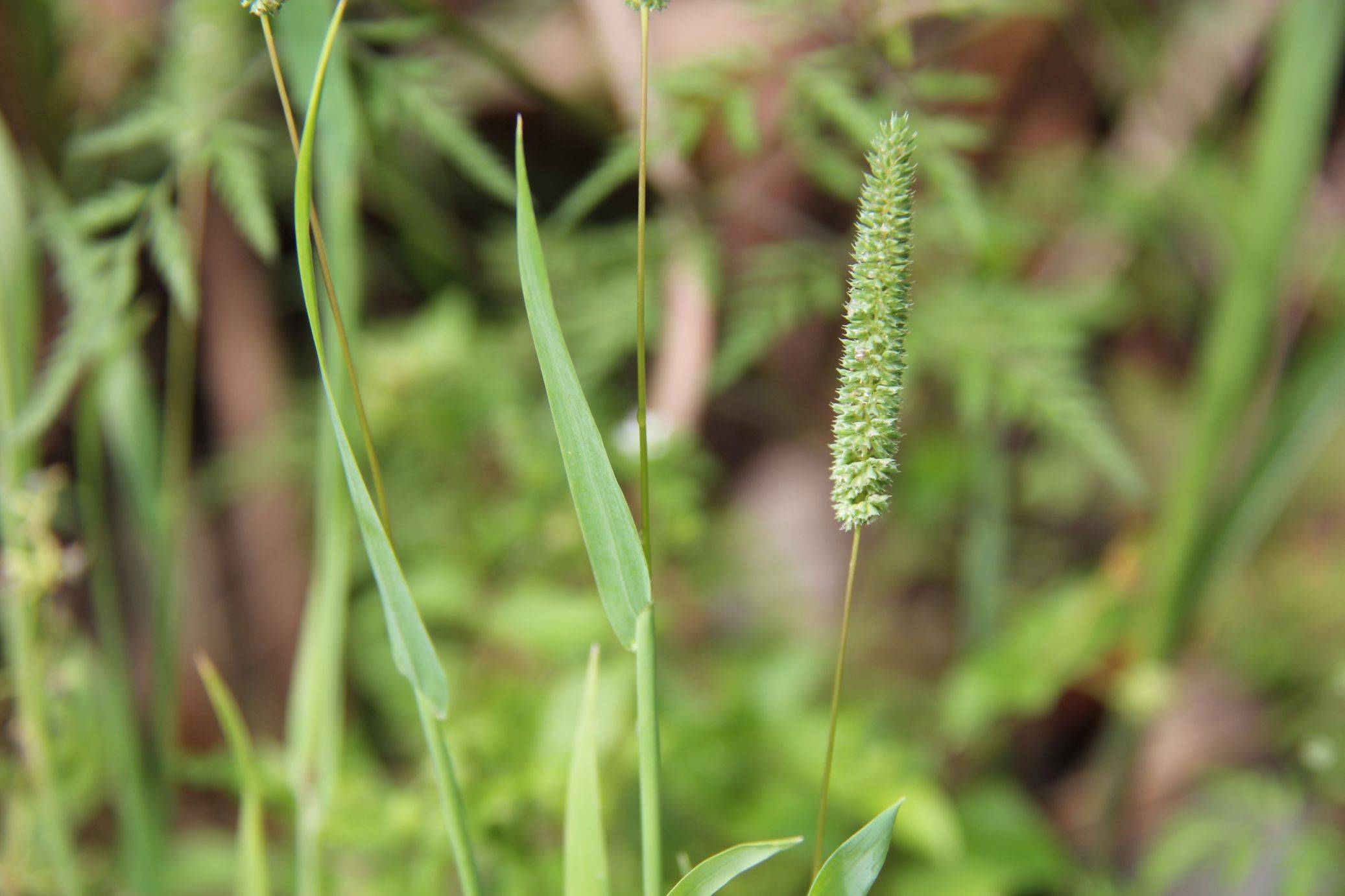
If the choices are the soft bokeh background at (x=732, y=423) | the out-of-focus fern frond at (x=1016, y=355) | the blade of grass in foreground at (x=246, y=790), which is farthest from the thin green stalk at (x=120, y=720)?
the out-of-focus fern frond at (x=1016, y=355)

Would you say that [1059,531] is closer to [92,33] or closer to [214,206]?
[214,206]

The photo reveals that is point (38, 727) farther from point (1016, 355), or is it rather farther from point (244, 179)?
point (1016, 355)

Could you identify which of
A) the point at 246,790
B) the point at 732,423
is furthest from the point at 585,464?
the point at 732,423

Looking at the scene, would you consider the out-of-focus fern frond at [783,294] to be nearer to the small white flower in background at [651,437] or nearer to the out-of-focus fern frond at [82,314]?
the small white flower in background at [651,437]

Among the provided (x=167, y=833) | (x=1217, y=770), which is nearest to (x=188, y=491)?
(x=167, y=833)

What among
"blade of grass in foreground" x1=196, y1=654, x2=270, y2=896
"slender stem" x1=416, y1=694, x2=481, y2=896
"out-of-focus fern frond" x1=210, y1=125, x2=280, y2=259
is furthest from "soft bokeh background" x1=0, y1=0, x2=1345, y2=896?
"slender stem" x1=416, y1=694, x2=481, y2=896
